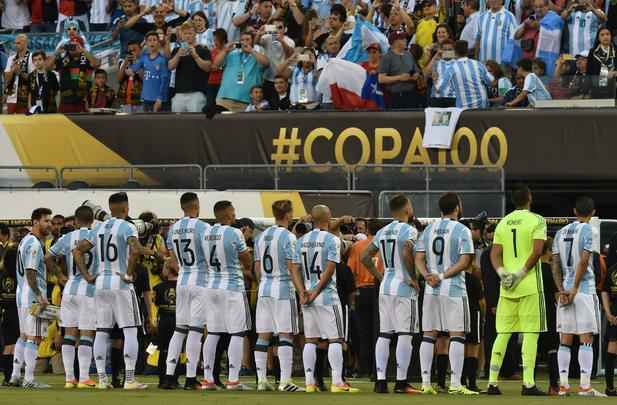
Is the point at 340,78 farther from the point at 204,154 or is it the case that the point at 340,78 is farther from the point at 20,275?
the point at 20,275

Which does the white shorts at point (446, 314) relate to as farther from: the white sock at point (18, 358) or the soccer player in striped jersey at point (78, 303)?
the white sock at point (18, 358)

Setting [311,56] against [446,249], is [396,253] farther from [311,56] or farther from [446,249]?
[311,56]

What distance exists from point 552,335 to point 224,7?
11.0m

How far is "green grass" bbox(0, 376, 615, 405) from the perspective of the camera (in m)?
14.6

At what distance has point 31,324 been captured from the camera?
17.4 meters

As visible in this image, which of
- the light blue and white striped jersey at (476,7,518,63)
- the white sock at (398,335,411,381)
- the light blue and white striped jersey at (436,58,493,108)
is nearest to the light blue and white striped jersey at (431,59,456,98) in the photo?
the light blue and white striped jersey at (436,58,493,108)

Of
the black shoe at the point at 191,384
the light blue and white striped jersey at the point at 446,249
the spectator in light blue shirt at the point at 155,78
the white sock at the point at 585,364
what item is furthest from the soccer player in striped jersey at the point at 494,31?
the black shoe at the point at 191,384

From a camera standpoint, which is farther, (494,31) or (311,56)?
(311,56)

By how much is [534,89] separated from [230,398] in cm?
899

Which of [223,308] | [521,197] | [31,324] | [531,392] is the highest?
[521,197]

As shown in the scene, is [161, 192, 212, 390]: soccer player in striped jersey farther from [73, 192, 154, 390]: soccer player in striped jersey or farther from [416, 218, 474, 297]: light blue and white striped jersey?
[416, 218, 474, 297]: light blue and white striped jersey

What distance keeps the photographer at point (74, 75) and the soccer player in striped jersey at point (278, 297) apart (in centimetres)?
950

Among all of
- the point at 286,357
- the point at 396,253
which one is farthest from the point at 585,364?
the point at 286,357

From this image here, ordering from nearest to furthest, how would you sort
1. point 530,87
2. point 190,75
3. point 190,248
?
point 190,248, point 530,87, point 190,75
